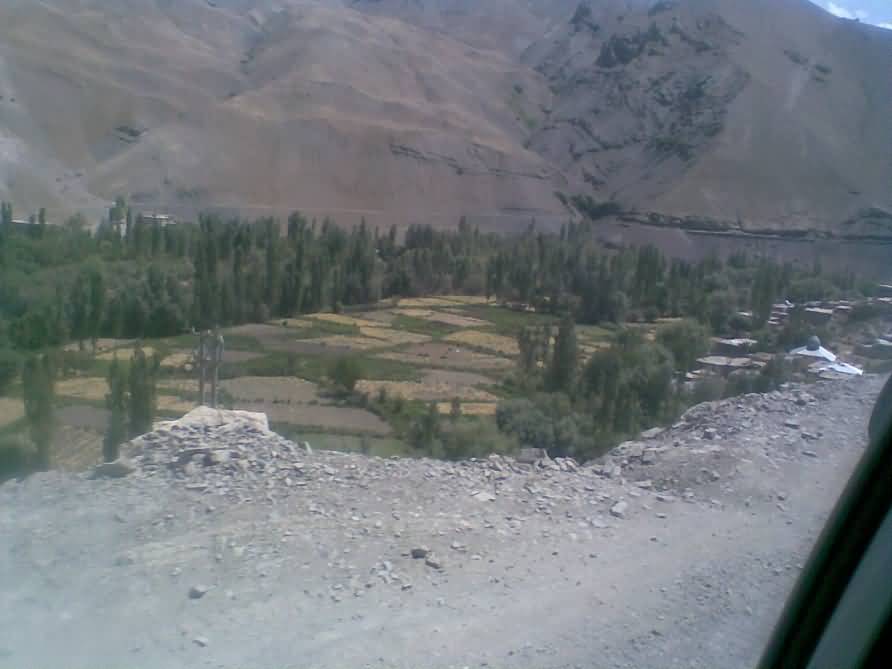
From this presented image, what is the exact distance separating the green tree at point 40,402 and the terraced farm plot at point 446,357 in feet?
62.7

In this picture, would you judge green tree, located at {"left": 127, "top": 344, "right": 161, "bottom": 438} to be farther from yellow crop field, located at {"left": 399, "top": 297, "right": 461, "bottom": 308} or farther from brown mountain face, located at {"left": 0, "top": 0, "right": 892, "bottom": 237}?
yellow crop field, located at {"left": 399, "top": 297, "right": 461, "bottom": 308}

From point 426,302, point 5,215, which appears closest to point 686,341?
point 5,215

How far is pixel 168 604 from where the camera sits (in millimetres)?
5391

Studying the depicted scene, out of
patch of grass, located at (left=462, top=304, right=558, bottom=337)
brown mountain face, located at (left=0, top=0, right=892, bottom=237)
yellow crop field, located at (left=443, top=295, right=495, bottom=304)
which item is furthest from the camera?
yellow crop field, located at (left=443, top=295, right=495, bottom=304)

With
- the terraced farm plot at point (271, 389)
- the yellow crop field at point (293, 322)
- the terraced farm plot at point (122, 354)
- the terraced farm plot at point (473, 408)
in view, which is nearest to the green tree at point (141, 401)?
the terraced farm plot at point (122, 354)

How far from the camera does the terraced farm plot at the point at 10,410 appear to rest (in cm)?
1324

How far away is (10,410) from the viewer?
14047mm

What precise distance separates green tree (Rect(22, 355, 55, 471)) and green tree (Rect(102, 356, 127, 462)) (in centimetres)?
73

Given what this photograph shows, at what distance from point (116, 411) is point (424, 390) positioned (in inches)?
655

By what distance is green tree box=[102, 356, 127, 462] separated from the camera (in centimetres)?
1330

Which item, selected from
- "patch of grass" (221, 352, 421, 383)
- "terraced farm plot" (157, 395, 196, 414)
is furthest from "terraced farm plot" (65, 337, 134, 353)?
"patch of grass" (221, 352, 421, 383)

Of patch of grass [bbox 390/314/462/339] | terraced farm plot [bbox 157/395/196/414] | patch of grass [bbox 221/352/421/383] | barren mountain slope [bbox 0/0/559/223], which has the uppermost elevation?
barren mountain slope [bbox 0/0/559/223]

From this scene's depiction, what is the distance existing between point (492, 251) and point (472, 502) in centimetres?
4512

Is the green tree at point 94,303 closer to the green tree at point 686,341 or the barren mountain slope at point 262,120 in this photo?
the green tree at point 686,341
